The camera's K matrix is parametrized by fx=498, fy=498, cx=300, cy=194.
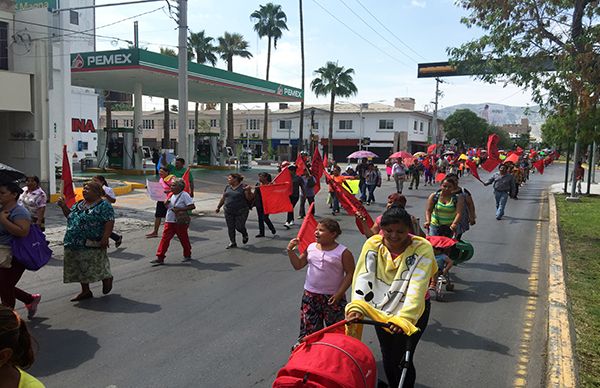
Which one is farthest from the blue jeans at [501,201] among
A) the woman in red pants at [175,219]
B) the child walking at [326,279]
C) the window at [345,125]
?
the window at [345,125]

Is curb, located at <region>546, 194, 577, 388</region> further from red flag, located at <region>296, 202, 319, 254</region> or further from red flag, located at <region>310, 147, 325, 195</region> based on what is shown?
red flag, located at <region>310, 147, 325, 195</region>

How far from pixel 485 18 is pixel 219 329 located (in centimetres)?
1042

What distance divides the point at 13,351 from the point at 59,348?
10.6 ft

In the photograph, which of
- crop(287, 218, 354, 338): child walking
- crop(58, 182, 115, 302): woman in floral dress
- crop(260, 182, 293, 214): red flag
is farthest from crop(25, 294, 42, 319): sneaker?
crop(260, 182, 293, 214): red flag

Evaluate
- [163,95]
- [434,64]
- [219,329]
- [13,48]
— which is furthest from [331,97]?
[219,329]

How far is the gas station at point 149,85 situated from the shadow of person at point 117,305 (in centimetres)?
911

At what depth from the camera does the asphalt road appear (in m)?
4.48

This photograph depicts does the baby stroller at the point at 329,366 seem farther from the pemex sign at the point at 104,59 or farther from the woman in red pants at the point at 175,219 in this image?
the pemex sign at the point at 104,59

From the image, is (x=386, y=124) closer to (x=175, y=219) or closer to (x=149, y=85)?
(x=149, y=85)

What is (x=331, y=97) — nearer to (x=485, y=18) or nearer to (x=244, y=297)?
(x=485, y=18)

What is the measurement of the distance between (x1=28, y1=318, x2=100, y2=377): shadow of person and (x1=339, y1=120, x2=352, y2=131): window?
55.9 metres

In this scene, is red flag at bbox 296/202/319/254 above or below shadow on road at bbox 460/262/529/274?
above

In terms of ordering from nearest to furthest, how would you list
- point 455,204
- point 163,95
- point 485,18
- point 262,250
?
1. point 455,204
2. point 262,250
3. point 485,18
4. point 163,95

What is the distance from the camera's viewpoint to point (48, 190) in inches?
585
